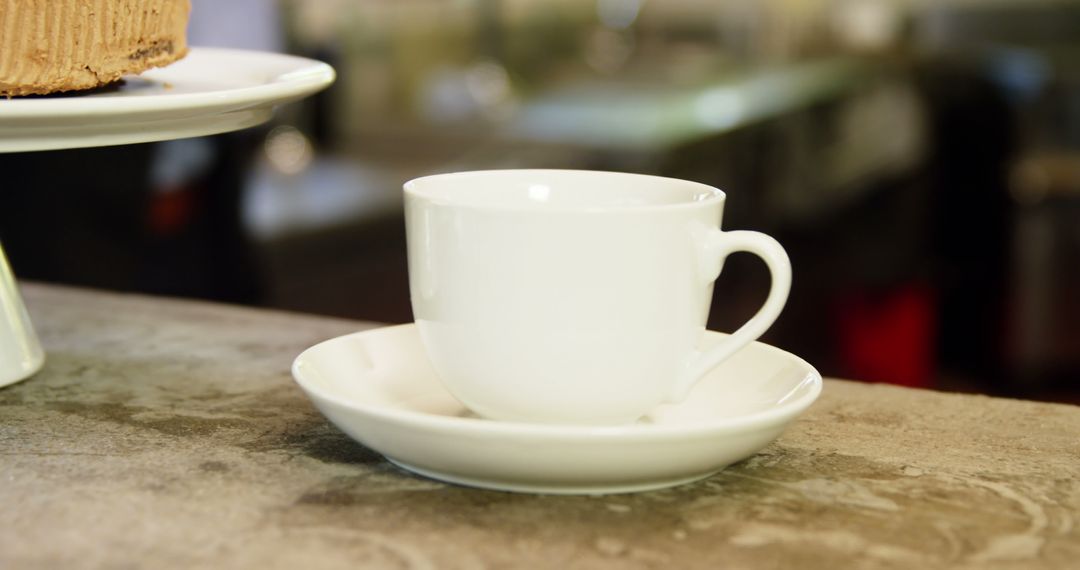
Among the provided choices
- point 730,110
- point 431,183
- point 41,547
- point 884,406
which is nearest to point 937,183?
point 730,110

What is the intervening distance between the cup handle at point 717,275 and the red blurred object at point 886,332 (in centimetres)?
177

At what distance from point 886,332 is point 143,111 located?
1.91 metres

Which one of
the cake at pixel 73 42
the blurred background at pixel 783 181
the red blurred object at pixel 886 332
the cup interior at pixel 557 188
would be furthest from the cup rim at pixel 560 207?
the red blurred object at pixel 886 332

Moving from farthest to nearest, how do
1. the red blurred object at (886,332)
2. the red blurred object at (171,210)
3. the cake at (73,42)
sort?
the red blurred object at (886,332) < the red blurred object at (171,210) < the cake at (73,42)

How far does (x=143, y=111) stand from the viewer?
464 millimetres

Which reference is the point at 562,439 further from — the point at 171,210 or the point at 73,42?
the point at 171,210

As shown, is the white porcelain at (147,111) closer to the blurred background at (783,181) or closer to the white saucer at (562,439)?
the white saucer at (562,439)

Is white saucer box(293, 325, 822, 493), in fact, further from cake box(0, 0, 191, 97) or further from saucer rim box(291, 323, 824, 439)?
cake box(0, 0, 191, 97)

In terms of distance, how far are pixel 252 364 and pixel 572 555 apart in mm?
291

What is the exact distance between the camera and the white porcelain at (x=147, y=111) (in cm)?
45

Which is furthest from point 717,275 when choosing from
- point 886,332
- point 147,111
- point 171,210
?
point 886,332

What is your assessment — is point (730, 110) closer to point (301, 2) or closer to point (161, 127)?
point (301, 2)

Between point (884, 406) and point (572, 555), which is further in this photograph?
point (884, 406)

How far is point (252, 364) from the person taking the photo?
61 cm
